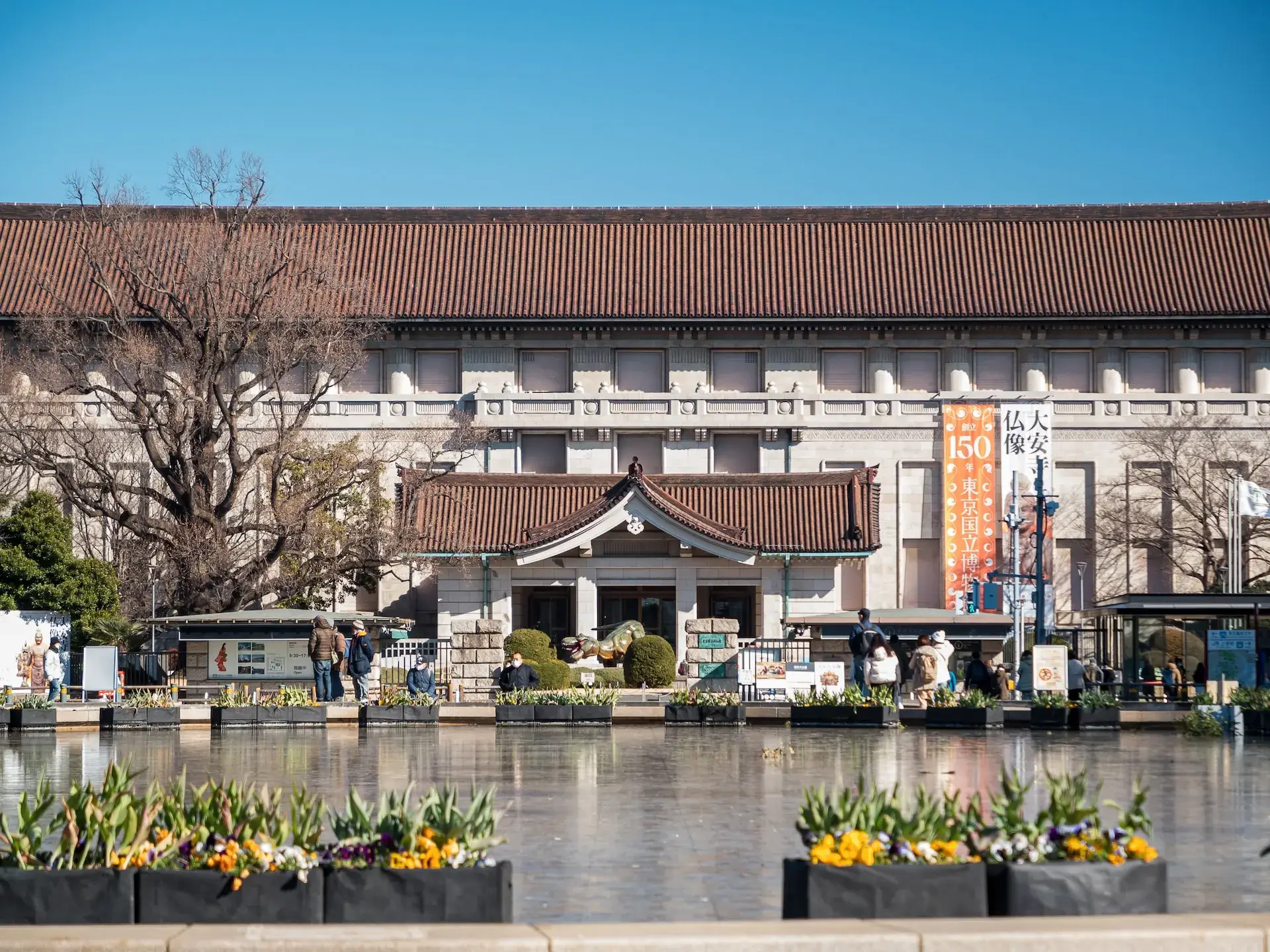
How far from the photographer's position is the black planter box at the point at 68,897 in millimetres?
10133

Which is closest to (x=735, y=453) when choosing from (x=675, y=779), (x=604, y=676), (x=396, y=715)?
(x=604, y=676)

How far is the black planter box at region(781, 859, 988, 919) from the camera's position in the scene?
399 inches

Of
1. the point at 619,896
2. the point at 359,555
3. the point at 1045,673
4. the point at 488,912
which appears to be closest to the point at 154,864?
the point at 488,912

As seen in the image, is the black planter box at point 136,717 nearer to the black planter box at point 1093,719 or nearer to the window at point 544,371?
the black planter box at point 1093,719

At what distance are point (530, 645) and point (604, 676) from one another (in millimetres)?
2046

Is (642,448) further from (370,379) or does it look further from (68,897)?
(68,897)

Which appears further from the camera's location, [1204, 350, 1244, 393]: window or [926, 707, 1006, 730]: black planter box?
[1204, 350, 1244, 393]: window

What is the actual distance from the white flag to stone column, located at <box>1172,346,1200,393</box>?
15.0 m

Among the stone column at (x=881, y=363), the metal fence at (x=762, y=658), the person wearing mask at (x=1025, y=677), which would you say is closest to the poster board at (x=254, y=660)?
the metal fence at (x=762, y=658)

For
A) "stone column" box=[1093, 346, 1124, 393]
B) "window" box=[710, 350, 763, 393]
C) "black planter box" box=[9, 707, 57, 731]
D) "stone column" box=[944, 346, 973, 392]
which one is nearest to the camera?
"black planter box" box=[9, 707, 57, 731]

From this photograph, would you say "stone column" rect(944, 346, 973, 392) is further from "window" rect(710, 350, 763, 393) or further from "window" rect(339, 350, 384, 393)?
"window" rect(339, 350, 384, 393)

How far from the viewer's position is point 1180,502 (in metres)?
60.5

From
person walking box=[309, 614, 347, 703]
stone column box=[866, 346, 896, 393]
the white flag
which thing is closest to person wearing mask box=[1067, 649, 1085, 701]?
person walking box=[309, 614, 347, 703]

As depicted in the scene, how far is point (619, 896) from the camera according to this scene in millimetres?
12227
